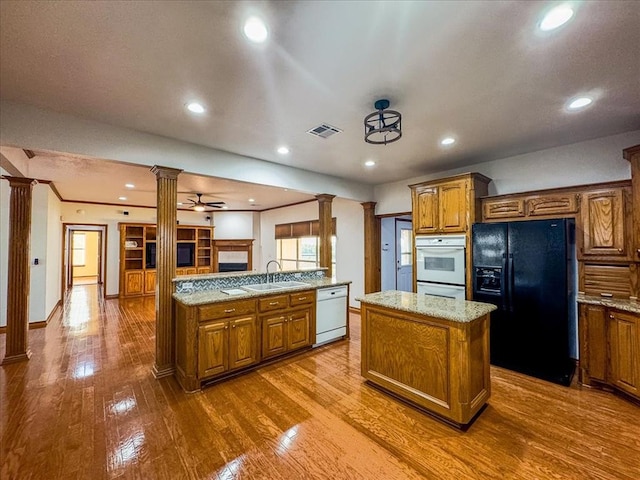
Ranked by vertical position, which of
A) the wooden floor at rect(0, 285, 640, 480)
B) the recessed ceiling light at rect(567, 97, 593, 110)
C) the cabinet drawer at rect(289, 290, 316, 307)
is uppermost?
the recessed ceiling light at rect(567, 97, 593, 110)

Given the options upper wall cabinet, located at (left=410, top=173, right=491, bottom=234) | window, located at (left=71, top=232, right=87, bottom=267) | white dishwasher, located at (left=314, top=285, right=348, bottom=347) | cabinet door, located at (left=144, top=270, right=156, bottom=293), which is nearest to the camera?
upper wall cabinet, located at (left=410, top=173, right=491, bottom=234)

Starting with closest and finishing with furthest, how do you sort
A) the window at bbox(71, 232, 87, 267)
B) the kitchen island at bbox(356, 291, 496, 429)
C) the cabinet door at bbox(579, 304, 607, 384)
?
the kitchen island at bbox(356, 291, 496, 429), the cabinet door at bbox(579, 304, 607, 384), the window at bbox(71, 232, 87, 267)

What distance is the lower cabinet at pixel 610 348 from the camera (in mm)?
2512

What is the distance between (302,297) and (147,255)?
6501 millimetres

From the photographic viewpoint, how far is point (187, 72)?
197 centimetres

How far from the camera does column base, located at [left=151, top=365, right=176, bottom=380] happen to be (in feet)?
10.1

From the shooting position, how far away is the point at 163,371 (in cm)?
310

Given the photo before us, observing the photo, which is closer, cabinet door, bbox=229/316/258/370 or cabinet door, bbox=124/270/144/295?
cabinet door, bbox=229/316/258/370

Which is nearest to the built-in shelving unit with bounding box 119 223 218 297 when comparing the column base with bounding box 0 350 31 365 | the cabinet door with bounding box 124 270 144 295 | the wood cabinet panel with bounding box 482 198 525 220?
the cabinet door with bounding box 124 270 144 295

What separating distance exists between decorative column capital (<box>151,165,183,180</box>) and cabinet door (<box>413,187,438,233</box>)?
319 centimetres

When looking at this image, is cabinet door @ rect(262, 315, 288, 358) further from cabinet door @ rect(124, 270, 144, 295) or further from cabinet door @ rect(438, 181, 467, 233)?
cabinet door @ rect(124, 270, 144, 295)

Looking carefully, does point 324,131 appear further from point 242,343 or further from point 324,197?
point 242,343

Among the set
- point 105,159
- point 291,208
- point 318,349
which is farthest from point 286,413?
point 291,208

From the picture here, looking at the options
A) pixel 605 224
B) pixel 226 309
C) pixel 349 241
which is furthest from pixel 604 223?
pixel 226 309
